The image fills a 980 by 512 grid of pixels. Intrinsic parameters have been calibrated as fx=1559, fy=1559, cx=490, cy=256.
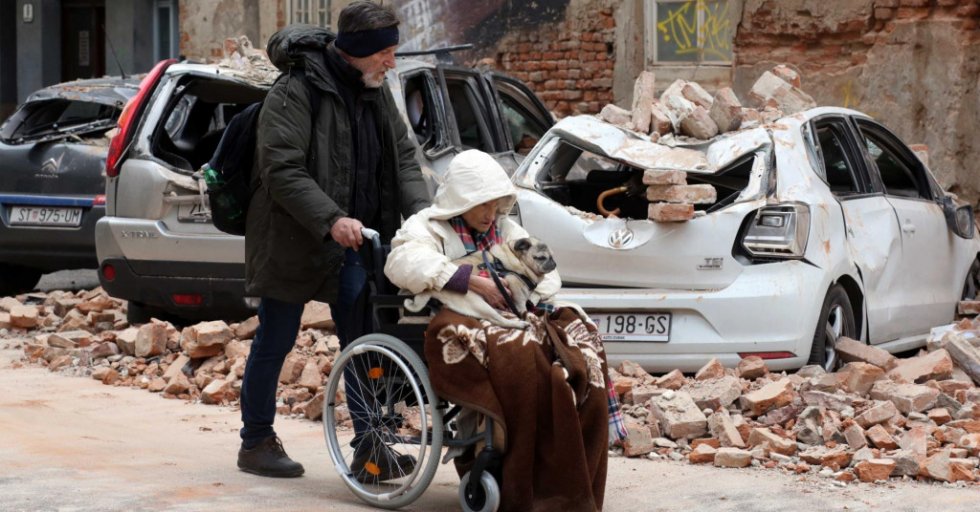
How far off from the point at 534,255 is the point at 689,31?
34.8ft

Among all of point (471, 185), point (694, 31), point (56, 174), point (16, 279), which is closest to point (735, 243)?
point (471, 185)

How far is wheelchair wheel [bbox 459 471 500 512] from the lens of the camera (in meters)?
5.20

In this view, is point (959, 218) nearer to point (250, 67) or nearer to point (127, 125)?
point (250, 67)

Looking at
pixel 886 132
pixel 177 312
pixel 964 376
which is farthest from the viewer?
pixel 177 312

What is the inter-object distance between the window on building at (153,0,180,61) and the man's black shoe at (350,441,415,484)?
19.4 m

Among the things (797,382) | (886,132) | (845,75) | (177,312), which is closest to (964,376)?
(797,382)

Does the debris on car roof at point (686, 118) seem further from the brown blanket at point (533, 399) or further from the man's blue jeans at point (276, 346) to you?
the brown blanket at point (533, 399)

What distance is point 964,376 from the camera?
26.2 feet

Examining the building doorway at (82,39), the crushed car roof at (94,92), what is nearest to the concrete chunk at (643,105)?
the crushed car roof at (94,92)

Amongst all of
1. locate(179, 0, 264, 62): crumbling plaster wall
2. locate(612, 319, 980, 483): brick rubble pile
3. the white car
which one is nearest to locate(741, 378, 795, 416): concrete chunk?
locate(612, 319, 980, 483): brick rubble pile

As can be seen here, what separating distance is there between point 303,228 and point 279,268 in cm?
18

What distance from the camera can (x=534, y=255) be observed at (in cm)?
551

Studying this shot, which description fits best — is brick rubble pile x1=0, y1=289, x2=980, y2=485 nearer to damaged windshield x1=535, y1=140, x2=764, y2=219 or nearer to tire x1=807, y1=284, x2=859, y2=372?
tire x1=807, y1=284, x2=859, y2=372

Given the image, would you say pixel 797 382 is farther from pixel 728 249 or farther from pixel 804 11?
pixel 804 11
